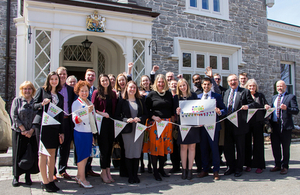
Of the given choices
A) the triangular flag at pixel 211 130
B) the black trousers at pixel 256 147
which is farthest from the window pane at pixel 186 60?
the triangular flag at pixel 211 130

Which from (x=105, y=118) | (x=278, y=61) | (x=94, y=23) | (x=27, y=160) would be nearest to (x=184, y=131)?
(x=105, y=118)

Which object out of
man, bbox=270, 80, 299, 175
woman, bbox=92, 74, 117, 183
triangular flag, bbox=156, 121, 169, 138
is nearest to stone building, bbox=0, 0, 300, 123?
woman, bbox=92, 74, 117, 183

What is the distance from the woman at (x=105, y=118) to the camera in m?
4.51

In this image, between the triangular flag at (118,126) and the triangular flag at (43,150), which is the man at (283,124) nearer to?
Result: the triangular flag at (118,126)

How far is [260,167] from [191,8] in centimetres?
748

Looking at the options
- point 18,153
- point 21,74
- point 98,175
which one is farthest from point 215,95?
point 21,74

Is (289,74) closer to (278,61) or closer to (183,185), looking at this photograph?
(278,61)

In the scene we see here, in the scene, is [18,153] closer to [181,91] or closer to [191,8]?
[181,91]

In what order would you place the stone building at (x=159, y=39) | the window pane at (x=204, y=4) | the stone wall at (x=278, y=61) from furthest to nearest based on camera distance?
1. the stone wall at (x=278, y=61)
2. the window pane at (x=204, y=4)
3. the stone building at (x=159, y=39)

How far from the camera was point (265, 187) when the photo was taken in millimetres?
4254

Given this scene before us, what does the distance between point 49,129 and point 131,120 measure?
134 cm

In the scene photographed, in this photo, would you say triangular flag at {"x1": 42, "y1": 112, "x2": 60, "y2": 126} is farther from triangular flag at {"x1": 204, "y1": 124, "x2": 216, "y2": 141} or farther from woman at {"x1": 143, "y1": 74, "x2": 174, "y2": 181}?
triangular flag at {"x1": 204, "y1": 124, "x2": 216, "y2": 141}

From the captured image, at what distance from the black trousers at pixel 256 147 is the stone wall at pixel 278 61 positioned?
25.5ft

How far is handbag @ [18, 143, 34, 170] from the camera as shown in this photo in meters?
4.11
